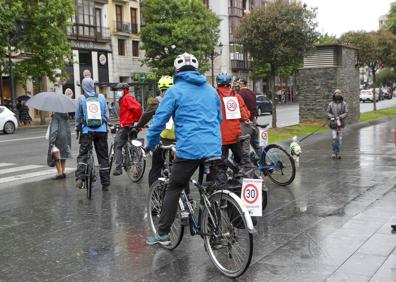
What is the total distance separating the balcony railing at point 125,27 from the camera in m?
47.0

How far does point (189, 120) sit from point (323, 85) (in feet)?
60.1

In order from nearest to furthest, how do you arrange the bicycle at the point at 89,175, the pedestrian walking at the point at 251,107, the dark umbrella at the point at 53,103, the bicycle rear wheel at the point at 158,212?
1. the bicycle rear wheel at the point at 158,212
2. the bicycle at the point at 89,175
3. the pedestrian walking at the point at 251,107
4. the dark umbrella at the point at 53,103

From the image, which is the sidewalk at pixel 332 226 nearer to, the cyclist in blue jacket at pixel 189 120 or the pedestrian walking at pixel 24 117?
the cyclist in blue jacket at pixel 189 120

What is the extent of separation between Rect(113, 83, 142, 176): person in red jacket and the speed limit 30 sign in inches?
202

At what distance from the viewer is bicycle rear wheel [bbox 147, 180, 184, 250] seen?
535 cm

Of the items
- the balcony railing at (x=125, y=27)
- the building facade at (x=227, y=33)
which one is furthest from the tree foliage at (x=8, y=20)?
the building facade at (x=227, y=33)

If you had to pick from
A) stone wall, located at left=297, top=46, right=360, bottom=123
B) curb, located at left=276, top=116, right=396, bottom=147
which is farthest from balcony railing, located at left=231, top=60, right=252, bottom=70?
stone wall, located at left=297, top=46, right=360, bottom=123

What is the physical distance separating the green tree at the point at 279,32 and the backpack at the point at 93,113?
11.3m

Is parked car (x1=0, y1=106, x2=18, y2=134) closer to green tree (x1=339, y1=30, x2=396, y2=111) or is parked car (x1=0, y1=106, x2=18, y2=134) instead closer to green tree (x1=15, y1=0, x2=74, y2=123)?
green tree (x1=15, y1=0, x2=74, y2=123)

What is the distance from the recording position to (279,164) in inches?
342

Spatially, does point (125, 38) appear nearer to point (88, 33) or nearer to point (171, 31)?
point (88, 33)

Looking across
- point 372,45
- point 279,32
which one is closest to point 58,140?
point 279,32

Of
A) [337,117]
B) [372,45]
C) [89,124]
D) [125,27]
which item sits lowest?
[337,117]

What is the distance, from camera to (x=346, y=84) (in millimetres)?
22797
